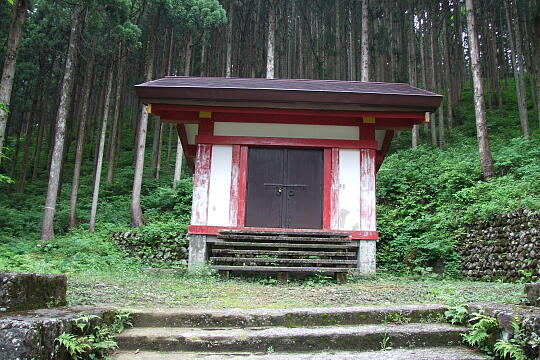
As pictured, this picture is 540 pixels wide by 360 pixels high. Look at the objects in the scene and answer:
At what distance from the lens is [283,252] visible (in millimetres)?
7605

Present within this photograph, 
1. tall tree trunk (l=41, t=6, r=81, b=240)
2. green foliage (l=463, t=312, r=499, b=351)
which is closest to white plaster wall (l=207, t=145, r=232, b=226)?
green foliage (l=463, t=312, r=499, b=351)

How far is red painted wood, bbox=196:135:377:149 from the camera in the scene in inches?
340

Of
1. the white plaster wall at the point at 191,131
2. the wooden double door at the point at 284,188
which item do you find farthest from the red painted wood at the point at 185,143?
the wooden double door at the point at 284,188

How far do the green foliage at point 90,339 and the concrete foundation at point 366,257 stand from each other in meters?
5.58

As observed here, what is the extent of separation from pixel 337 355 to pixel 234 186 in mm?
5689

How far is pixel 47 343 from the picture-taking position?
252 cm

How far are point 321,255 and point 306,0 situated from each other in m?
29.2

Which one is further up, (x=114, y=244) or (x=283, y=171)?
(x=283, y=171)

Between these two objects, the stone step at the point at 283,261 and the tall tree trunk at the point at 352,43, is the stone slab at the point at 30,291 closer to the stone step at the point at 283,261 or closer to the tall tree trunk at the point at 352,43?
the stone step at the point at 283,261

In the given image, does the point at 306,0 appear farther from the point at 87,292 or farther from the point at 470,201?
the point at 87,292

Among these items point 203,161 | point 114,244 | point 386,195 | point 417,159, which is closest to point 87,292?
point 203,161

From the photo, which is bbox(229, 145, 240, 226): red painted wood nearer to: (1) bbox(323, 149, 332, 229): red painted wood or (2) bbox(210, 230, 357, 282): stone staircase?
(2) bbox(210, 230, 357, 282): stone staircase

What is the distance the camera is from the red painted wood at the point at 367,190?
835cm

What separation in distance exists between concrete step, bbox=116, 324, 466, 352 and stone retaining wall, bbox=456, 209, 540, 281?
4.73m
